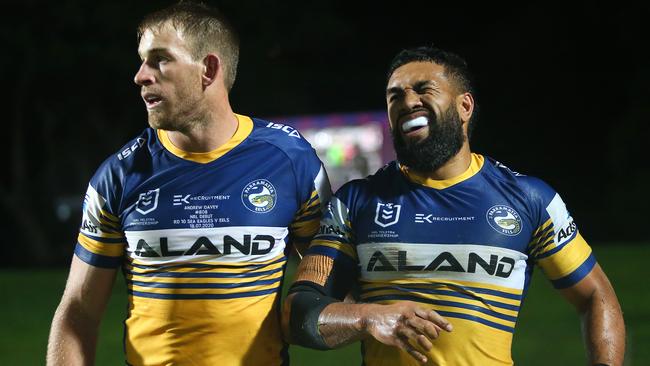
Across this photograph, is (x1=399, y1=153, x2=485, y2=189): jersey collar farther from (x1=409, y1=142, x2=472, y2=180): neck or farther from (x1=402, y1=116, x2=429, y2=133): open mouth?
(x1=402, y1=116, x2=429, y2=133): open mouth

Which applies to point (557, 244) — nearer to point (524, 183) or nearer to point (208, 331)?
point (524, 183)

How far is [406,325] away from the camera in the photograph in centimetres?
275

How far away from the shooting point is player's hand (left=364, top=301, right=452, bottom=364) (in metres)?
2.72

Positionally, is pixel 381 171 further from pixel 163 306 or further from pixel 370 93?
pixel 370 93

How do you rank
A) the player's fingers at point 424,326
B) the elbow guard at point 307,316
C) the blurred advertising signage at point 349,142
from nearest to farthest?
the player's fingers at point 424,326, the elbow guard at point 307,316, the blurred advertising signage at point 349,142

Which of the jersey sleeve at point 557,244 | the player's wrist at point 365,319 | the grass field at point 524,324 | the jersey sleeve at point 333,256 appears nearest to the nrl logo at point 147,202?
the jersey sleeve at point 333,256

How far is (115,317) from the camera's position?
14531 millimetres

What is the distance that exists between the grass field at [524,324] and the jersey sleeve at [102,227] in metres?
7.62

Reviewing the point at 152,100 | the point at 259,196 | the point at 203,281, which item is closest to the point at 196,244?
the point at 203,281

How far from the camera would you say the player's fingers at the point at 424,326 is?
8.89ft

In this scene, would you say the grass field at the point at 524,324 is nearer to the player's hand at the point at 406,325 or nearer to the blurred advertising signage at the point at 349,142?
the blurred advertising signage at the point at 349,142

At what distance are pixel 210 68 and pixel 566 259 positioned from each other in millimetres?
1359

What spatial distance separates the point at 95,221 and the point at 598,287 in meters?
1.72

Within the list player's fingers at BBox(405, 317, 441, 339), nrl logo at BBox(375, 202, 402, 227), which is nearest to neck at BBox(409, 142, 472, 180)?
nrl logo at BBox(375, 202, 402, 227)
